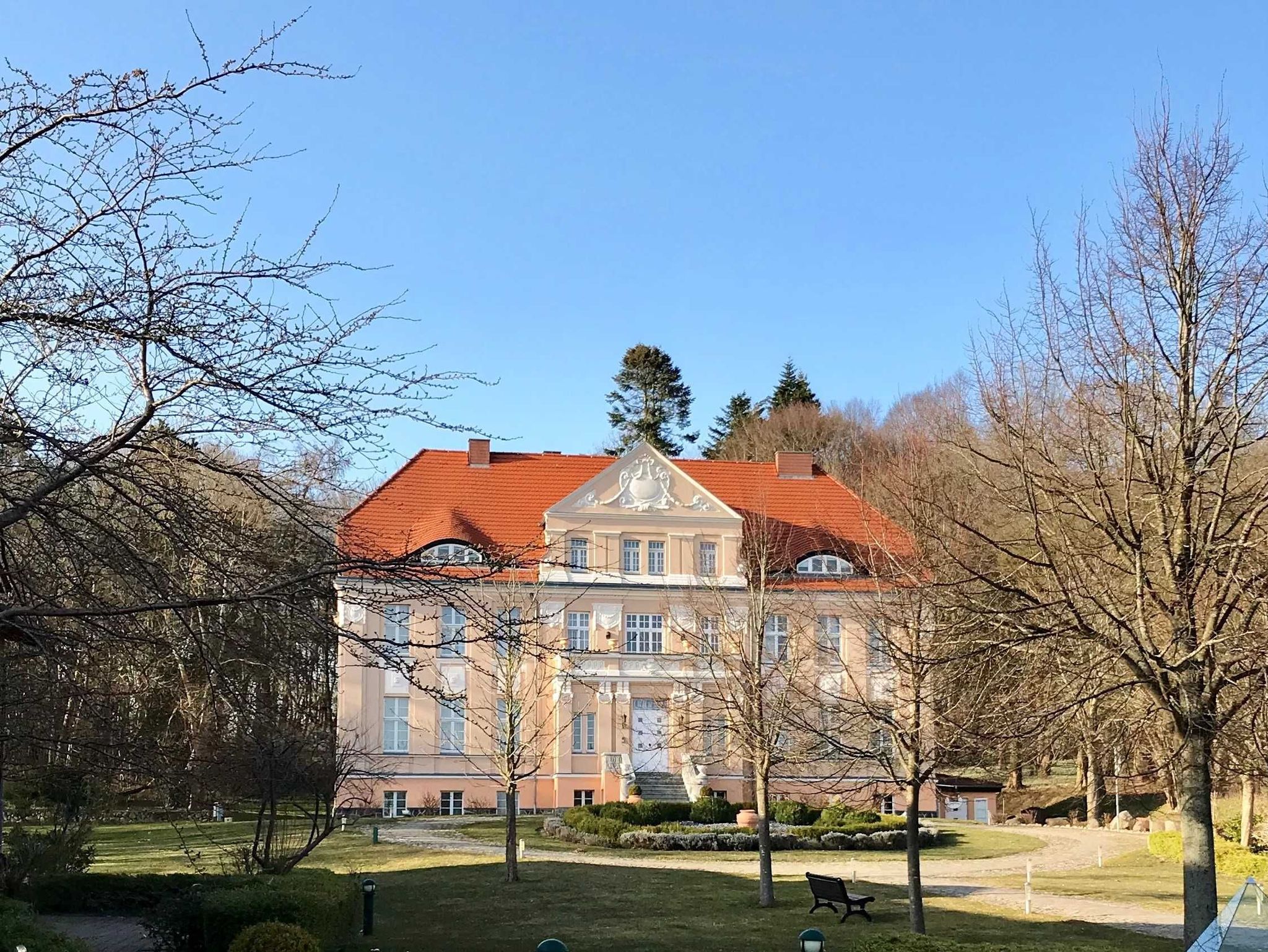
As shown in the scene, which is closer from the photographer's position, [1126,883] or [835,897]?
[835,897]

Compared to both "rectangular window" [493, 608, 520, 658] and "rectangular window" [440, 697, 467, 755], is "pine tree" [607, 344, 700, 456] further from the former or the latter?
"rectangular window" [493, 608, 520, 658]

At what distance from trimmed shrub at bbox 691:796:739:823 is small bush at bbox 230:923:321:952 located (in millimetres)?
21207

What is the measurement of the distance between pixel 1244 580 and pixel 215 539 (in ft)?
26.4

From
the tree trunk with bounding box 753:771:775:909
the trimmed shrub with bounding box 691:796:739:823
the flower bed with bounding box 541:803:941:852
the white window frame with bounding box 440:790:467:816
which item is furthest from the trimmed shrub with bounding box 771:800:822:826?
the tree trunk with bounding box 753:771:775:909

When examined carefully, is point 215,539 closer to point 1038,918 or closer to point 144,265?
point 144,265

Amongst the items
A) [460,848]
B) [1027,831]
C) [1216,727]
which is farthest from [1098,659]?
[1027,831]

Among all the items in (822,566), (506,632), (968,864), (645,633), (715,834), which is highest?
(822,566)

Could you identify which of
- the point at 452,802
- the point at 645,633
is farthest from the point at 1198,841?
the point at 452,802

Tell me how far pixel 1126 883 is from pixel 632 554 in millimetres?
18896

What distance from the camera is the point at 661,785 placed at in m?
36.3

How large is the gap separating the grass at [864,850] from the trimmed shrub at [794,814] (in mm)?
2144

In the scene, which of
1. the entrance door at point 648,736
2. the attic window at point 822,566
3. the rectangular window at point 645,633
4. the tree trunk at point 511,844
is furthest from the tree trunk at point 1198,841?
the rectangular window at point 645,633

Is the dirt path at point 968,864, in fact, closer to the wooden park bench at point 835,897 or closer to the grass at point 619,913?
the grass at point 619,913

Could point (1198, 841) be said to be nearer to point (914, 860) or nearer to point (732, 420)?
point (914, 860)
